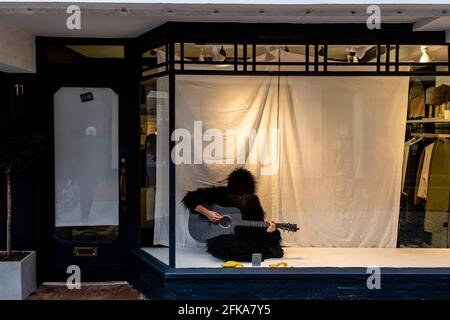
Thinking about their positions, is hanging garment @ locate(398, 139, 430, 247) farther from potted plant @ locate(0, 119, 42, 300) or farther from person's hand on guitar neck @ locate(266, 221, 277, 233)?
potted plant @ locate(0, 119, 42, 300)

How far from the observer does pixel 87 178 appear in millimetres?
5398

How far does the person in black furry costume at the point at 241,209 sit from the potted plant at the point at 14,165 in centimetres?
152

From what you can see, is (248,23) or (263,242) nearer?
(248,23)

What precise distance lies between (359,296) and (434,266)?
0.80 metres

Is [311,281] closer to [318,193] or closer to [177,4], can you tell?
[318,193]

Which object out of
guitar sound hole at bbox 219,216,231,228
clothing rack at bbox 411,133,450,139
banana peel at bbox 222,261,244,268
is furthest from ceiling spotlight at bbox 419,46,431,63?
banana peel at bbox 222,261,244,268

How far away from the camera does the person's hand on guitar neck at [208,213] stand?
200 inches

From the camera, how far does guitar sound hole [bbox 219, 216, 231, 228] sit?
16.6 ft

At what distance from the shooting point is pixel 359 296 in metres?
4.68

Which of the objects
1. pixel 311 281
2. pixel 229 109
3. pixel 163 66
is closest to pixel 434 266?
pixel 311 281

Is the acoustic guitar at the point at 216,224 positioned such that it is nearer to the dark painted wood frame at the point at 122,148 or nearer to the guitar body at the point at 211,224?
the guitar body at the point at 211,224

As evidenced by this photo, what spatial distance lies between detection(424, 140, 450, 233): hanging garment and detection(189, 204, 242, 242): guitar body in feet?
6.50

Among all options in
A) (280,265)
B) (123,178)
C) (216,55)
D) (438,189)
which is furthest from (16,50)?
(438,189)

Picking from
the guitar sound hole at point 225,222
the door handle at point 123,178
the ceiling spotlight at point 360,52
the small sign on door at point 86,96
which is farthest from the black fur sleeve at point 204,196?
the ceiling spotlight at point 360,52
